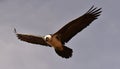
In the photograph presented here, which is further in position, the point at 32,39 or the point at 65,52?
the point at 32,39

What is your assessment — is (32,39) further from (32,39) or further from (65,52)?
(65,52)

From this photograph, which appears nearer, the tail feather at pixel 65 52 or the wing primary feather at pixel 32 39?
the tail feather at pixel 65 52

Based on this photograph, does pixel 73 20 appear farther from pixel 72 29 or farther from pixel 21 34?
pixel 21 34

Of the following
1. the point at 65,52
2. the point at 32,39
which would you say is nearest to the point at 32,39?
the point at 32,39

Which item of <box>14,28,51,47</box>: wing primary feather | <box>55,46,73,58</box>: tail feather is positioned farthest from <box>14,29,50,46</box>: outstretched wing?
<box>55,46,73,58</box>: tail feather

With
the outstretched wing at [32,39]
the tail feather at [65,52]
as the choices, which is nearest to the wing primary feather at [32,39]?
the outstretched wing at [32,39]

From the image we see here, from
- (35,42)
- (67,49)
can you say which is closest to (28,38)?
(35,42)

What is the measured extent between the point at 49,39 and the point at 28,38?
6.41ft

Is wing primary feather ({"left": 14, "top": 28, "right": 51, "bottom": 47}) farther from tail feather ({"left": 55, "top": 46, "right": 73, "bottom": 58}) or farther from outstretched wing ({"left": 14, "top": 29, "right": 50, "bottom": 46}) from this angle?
tail feather ({"left": 55, "top": 46, "right": 73, "bottom": 58})

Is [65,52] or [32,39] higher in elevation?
[32,39]

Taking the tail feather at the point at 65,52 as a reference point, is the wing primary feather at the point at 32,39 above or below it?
above

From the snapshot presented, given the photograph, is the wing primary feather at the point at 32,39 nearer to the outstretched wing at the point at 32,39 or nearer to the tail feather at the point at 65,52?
the outstretched wing at the point at 32,39

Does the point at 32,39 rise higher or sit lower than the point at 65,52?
higher

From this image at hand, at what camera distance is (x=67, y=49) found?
3619 centimetres
